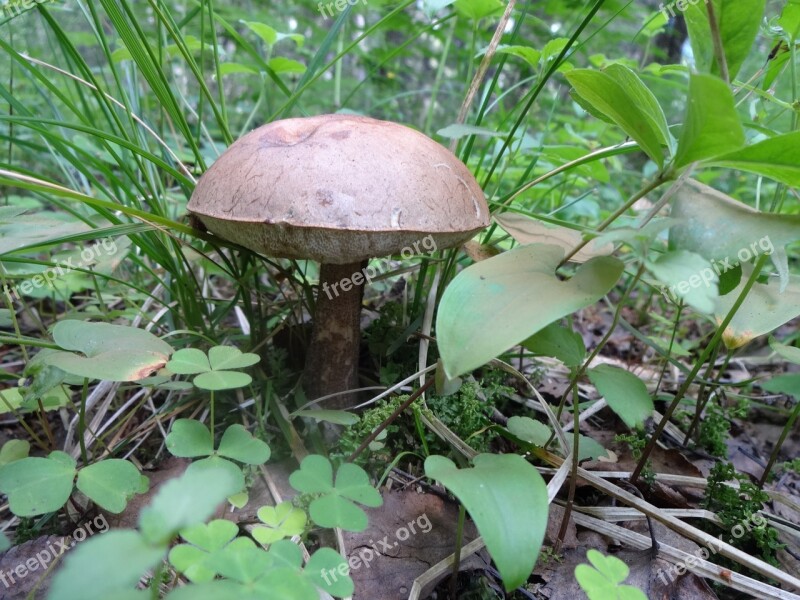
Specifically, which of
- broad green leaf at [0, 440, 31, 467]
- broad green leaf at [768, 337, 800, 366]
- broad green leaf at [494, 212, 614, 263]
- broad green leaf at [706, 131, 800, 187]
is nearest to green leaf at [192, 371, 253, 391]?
broad green leaf at [0, 440, 31, 467]

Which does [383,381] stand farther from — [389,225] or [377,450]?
[389,225]

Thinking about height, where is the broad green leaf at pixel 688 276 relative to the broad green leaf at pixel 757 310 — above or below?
above

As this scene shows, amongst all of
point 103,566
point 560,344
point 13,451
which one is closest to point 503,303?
point 560,344

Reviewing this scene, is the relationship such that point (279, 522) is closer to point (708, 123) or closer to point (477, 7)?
point (708, 123)

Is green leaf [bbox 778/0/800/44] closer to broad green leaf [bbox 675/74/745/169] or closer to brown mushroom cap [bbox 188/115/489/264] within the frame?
broad green leaf [bbox 675/74/745/169]

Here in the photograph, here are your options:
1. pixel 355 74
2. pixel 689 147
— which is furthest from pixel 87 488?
pixel 355 74

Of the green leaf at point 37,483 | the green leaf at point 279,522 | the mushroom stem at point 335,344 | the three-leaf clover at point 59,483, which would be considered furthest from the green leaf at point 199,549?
the mushroom stem at point 335,344

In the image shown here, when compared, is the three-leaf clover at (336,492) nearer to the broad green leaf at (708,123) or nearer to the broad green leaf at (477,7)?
the broad green leaf at (708,123)

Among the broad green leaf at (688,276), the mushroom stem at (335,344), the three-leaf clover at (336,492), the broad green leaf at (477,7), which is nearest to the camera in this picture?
the broad green leaf at (688,276)
